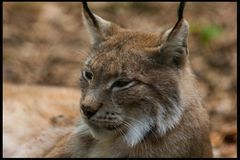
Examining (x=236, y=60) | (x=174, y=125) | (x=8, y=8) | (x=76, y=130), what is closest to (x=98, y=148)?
(x=76, y=130)

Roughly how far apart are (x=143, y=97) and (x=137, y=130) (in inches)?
9.6

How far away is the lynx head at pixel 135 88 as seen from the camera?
5.18 metres

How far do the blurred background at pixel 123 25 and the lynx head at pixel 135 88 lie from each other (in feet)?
10.9

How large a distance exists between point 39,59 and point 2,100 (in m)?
3.43

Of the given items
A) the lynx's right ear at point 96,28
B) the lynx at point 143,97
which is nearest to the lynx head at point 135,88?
the lynx at point 143,97

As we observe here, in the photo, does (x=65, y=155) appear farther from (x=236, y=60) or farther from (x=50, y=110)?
(x=236, y=60)

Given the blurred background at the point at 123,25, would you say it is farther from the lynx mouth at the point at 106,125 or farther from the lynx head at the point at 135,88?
the lynx mouth at the point at 106,125

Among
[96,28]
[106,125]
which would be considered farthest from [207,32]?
[106,125]

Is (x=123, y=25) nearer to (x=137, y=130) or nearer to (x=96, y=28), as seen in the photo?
(x=96, y=28)

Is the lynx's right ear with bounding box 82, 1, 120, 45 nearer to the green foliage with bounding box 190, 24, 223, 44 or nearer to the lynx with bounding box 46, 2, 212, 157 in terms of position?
the lynx with bounding box 46, 2, 212, 157

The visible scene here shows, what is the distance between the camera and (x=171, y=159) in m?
5.40

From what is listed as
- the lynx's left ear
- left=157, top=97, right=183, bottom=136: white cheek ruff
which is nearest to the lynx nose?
left=157, top=97, right=183, bottom=136: white cheek ruff

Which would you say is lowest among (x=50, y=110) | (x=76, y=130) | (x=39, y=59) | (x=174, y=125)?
(x=39, y=59)

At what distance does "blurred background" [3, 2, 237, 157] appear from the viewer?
9688mm
